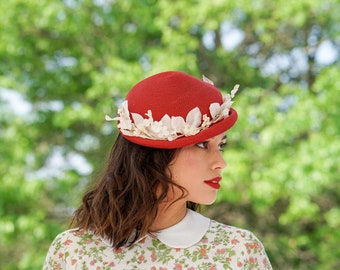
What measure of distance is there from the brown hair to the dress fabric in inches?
0.9

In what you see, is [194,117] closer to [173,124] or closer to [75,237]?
[173,124]

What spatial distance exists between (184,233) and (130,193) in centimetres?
12

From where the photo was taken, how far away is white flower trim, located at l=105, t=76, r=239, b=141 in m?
1.40

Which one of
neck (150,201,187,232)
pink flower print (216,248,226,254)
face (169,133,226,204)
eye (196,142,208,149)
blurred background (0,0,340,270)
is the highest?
eye (196,142,208,149)

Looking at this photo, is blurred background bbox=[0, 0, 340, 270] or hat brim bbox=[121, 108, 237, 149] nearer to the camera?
hat brim bbox=[121, 108, 237, 149]

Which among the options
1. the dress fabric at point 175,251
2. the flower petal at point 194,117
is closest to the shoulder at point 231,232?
the dress fabric at point 175,251

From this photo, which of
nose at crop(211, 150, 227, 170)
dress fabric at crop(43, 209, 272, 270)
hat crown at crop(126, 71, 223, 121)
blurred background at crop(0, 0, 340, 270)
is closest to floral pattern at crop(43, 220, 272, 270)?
dress fabric at crop(43, 209, 272, 270)

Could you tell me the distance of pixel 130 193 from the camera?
1450 mm

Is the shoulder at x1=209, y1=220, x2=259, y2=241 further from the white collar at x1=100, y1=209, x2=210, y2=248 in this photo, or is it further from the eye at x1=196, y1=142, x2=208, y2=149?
the eye at x1=196, y1=142, x2=208, y2=149

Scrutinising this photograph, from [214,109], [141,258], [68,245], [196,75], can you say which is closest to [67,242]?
[68,245]

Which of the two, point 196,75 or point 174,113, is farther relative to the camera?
point 196,75

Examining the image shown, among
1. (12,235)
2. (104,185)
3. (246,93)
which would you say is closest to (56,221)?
(12,235)

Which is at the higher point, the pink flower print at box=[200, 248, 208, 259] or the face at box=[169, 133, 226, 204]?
the face at box=[169, 133, 226, 204]

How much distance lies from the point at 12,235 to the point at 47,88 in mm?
1295
